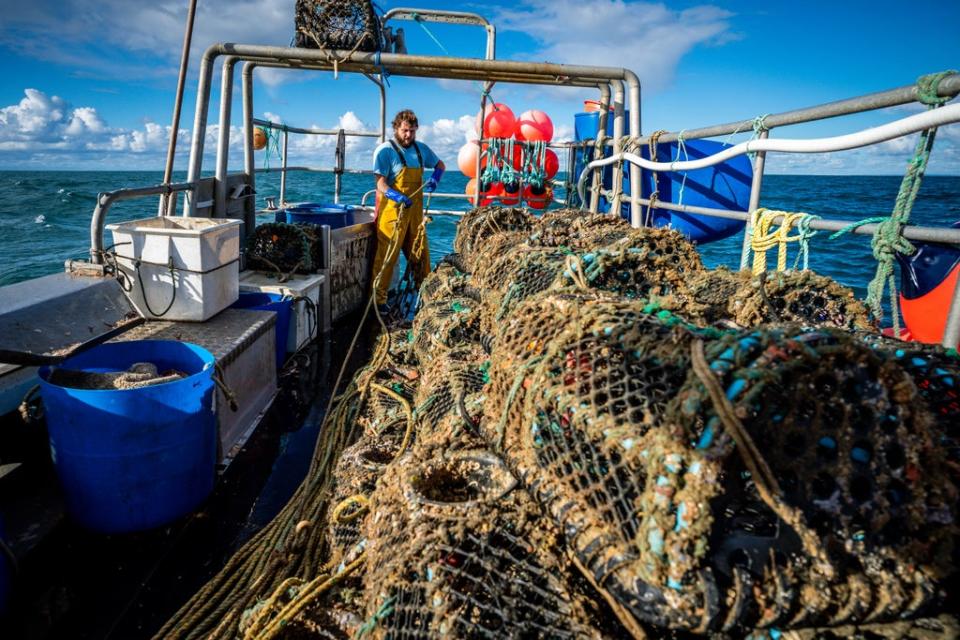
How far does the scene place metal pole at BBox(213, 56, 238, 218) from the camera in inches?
221

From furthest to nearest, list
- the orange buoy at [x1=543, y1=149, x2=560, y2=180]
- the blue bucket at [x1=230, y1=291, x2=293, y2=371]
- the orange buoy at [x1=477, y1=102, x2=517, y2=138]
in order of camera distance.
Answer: the orange buoy at [x1=477, y1=102, x2=517, y2=138], the orange buoy at [x1=543, y1=149, x2=560, y2=180], the blue bucket at [x1=230, y1=291, x2=293, y2=371]

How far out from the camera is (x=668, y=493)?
1.10 m

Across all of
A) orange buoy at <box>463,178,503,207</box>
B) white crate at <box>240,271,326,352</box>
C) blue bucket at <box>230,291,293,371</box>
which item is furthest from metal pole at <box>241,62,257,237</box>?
orange buoy at <box>463,178,503,207</box>

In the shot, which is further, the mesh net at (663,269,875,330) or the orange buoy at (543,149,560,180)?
the orange buoy at (543,149,560,180)

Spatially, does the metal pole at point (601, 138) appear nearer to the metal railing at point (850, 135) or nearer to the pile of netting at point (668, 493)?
the metal railing at point (850, 135)

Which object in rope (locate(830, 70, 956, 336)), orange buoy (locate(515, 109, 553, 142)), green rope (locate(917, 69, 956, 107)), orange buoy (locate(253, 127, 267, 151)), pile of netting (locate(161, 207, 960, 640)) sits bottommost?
pile of netting (locate(161, 207, 960, 640))

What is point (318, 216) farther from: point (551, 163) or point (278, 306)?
point (551, 163)

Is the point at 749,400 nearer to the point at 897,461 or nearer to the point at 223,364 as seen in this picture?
the point at 897,461

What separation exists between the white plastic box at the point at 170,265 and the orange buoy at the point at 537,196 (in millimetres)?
4430

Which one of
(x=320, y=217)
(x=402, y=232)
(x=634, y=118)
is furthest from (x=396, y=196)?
(x=634, y=118)

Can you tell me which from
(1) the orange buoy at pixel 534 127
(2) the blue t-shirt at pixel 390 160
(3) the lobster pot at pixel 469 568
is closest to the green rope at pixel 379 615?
(3) the lobster pot at pixel 469 568

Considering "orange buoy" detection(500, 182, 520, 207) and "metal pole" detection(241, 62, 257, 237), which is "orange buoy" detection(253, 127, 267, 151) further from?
"orange buoy" detection(500, 182, 520, 207)

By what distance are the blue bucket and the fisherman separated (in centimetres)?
125

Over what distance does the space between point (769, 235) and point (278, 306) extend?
3769 millimetres
